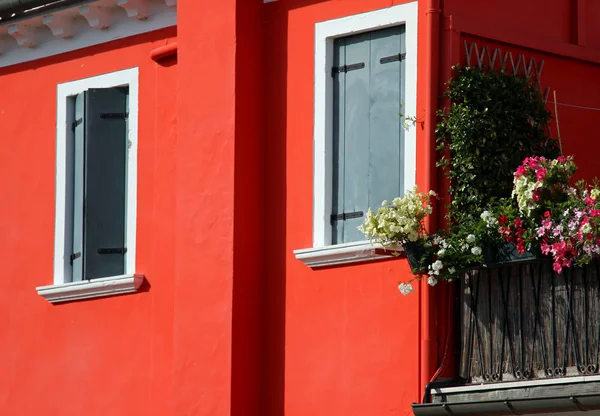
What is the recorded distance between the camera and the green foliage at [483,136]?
1208 cm

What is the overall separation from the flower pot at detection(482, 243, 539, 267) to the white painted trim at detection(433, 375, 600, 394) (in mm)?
811

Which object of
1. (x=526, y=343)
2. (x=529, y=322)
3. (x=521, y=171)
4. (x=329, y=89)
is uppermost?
(x=329, y=89)

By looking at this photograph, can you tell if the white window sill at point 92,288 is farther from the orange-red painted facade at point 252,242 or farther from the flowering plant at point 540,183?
the flowering plant at point 540,183

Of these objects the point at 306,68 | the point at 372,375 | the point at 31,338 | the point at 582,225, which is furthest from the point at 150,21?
the point at 582,225

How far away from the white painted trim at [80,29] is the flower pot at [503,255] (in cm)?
394

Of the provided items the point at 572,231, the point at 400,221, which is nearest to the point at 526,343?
the point at 572,231

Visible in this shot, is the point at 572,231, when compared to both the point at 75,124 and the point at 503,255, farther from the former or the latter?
the point at 75,124

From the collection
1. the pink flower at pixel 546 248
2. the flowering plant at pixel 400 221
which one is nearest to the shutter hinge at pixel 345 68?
the flowering plant at pixel 400 221

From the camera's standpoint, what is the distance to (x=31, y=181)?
1517 centimetres

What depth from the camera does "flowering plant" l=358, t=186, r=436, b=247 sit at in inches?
465

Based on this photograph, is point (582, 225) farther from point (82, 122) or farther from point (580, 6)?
point (82, 122)

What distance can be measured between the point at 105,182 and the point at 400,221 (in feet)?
11.7

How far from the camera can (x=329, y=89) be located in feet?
42.9

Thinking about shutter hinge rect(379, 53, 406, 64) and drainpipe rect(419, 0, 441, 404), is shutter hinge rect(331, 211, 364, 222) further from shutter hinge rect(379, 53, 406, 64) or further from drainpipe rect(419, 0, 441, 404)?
shutter hinge rect(379, 53, 406, 64)
